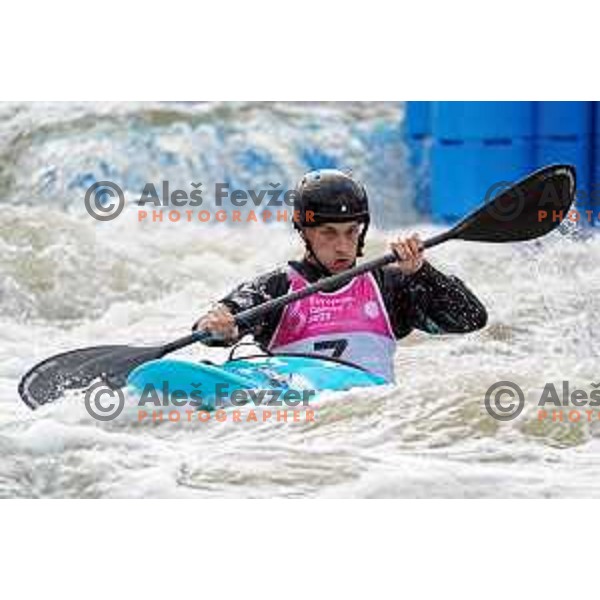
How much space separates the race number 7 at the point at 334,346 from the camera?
305 cm

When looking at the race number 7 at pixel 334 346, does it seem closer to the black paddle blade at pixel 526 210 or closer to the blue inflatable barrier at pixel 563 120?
the black paddle blade at pixel 526 210

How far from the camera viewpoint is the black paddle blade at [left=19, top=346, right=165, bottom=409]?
302cm

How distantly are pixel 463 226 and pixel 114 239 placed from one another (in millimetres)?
631

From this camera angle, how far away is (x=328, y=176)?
3057 mm

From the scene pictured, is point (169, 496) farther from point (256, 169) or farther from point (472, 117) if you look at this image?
point (472, 117)

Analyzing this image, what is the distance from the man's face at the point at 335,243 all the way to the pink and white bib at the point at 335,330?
42 millimetres

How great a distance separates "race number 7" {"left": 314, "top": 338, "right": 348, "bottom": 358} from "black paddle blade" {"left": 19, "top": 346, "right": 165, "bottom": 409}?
11.6 inches

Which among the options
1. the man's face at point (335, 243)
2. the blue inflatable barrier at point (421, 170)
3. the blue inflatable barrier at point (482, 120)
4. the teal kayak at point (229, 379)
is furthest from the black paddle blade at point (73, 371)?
the blue inflatable barrier at point (482, 120)

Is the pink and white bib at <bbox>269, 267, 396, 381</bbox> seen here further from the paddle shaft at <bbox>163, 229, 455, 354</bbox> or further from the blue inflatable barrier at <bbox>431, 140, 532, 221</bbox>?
the blue inflatable barrier at <bbox>431, 140, 532, 221</bbox>

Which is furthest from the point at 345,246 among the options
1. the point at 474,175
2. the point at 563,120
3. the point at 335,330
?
the point at 563,120

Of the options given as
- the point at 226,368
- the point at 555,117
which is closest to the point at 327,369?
the point at 226,368

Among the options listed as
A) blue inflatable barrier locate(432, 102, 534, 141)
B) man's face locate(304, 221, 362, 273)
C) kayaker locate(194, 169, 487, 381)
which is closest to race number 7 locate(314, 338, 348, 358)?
kayaker locate(194, 169, 487, 381)

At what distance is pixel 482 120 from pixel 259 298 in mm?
516

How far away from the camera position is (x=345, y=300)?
10.0 feet
